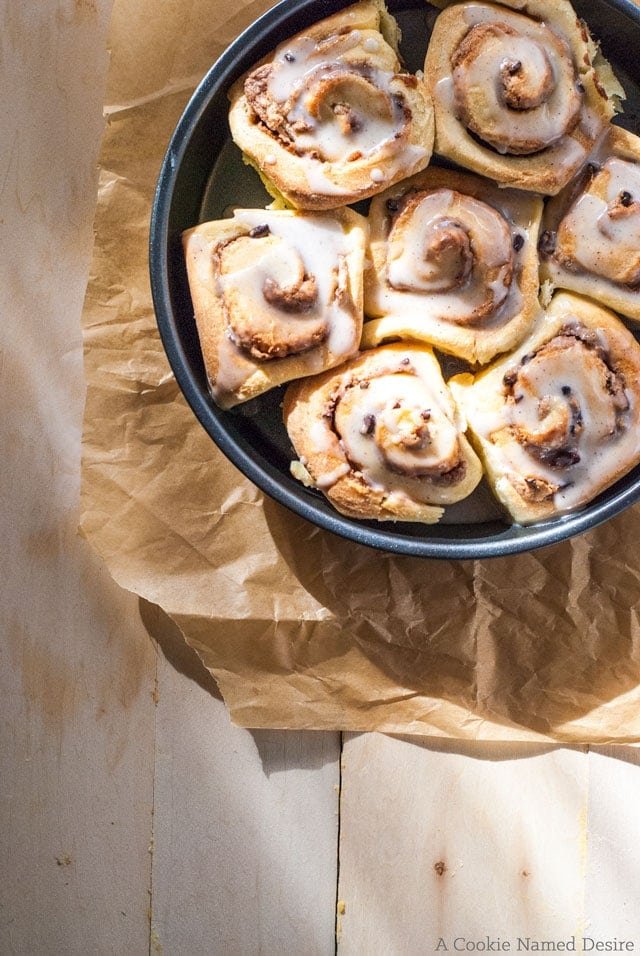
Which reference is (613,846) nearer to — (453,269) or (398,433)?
(398,433)

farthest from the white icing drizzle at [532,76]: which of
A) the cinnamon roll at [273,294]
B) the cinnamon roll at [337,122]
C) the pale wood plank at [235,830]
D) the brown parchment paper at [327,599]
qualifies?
the pale wood plank at [235,830]

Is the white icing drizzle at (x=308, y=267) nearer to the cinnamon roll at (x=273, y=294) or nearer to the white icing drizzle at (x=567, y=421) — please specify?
the cinnamon roll at (x=273, y=294)

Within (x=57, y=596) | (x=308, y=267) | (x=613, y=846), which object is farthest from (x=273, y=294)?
(x=613, y=846)

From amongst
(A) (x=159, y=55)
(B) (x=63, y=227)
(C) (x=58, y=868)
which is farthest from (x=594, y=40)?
(C) (x=58, y=868)

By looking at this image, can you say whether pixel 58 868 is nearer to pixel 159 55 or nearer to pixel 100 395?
pixel 100 395

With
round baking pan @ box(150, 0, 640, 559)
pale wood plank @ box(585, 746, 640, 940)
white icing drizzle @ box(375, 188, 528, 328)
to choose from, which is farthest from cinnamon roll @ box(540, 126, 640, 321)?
pale wood plank @ box(585, 746, 640, 940)

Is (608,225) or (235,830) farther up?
(608,225)

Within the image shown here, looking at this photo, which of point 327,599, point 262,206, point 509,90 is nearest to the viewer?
point 509,90

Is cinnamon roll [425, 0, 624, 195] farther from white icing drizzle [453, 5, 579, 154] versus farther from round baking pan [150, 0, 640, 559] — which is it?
round baking pan [150, 0, 640, 559]
